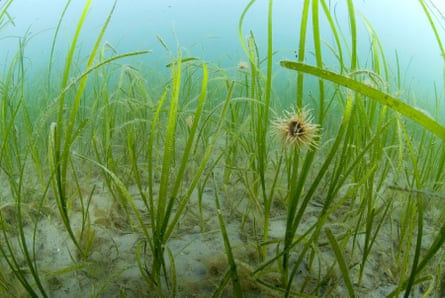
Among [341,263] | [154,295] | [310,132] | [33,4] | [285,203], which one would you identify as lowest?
[154,295]

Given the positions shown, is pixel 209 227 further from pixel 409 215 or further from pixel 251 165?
pixel 409 215

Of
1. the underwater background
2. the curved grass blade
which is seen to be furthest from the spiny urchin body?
the curved grass blade

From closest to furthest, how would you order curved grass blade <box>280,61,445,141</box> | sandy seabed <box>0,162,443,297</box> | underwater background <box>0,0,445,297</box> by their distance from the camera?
curved grass blade <box>280,61,445,141</box> < underwater background <box>0,0,445,297</box> < sandy seabed <box>0,162,443,297</box>

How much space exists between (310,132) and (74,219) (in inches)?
49.3

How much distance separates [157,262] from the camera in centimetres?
98

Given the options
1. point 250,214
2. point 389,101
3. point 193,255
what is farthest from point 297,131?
point 250,214

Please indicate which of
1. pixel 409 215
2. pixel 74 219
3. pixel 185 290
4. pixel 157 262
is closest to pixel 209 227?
pixel 185 290

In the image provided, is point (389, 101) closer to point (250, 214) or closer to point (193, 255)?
point (193, 255)

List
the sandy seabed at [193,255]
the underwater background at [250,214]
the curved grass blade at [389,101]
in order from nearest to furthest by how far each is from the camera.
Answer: the curved grass blade at [389,101] → the underwater background at [250,214] → the sandy seabed at [193,255]

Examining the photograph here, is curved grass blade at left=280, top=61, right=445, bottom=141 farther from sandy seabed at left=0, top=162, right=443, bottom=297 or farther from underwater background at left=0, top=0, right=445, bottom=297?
sandy seabed at left=0, top=162, right=443, bottom=297

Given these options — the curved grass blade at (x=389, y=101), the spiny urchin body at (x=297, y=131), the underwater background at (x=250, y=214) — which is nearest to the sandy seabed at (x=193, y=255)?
the underwater background at (x=250, y=214)

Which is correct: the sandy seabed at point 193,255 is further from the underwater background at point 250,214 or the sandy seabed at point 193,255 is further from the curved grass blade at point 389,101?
the curved grass blade at point 389,101

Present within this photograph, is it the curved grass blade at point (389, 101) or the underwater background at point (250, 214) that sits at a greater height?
the curved grass blade at point (389, 101)

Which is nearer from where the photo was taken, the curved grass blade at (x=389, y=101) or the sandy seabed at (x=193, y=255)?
the curved grass blade at (x=389, y=101)
